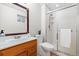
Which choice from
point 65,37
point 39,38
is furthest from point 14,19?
point 65,37

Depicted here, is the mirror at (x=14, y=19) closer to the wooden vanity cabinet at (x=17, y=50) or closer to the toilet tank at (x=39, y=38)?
the toilet tank at (x=39, y=38)

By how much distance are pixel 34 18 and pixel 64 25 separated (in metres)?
0.88

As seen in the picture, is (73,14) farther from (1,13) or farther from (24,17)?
(1,13)

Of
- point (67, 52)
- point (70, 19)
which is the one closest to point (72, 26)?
point (70, 19)

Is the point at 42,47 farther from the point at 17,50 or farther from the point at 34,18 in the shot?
the point at 17,50

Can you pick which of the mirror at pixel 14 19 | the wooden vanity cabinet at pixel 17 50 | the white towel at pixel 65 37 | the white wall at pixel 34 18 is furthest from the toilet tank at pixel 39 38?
the white towel at pixel 65 37

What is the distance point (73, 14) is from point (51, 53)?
109 cm

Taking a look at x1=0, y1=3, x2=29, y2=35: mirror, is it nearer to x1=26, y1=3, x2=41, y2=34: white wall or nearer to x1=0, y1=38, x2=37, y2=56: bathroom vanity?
x1=26, y1=3, x2=41, y2=34: white wall

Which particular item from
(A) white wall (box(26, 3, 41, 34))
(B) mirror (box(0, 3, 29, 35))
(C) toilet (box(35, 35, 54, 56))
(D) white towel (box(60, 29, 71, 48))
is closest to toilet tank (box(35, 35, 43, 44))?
(C) toilet (box(35, 35, 54, 56))

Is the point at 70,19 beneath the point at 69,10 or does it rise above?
beneath

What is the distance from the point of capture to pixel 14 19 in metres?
1.95

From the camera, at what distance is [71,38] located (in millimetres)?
2607

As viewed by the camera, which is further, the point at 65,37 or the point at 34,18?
the point at 65,37

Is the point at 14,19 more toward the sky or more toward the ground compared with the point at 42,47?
more toward the sky
